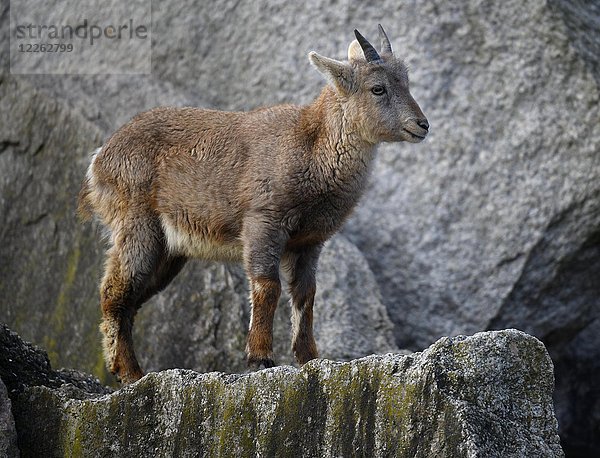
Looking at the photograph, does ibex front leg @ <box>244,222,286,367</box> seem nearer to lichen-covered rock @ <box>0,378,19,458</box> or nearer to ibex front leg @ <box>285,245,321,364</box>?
ibex front leg @ <box>285,245,321,364</box>

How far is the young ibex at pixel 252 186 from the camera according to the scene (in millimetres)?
7883

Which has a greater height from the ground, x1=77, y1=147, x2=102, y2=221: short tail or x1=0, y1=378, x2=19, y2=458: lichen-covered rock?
x1=0, y1=378, x2=19, y2=458: lichen-covered rock

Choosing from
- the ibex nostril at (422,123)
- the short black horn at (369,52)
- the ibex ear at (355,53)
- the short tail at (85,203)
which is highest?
the short black horn at (369,52)

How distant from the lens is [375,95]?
27.0ft

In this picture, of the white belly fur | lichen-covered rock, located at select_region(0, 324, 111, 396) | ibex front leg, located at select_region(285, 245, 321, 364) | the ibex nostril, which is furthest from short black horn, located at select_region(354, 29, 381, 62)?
lichen-covered rock, located at select_region(0, 324, 111, 396)

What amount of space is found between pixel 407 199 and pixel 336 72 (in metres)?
2.01

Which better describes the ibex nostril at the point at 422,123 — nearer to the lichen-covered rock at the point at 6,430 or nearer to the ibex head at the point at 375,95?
the ibex head at the point at 375,95

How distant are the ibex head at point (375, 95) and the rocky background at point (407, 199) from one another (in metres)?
1.68

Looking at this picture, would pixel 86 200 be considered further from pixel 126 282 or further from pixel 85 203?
pixel 126 282

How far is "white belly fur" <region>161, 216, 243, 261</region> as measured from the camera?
830 cm

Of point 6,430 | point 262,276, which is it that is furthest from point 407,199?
point 6,430

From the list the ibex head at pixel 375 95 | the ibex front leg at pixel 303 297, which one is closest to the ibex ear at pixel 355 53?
the ibex head at pixel 375 95

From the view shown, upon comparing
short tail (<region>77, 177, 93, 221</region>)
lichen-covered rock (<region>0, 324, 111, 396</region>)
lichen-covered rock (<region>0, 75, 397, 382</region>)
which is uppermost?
lichen-covered rock (<region>0, 324, 111, 396</region>)

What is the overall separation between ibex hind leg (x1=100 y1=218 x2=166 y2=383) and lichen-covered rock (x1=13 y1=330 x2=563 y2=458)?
239 cm
